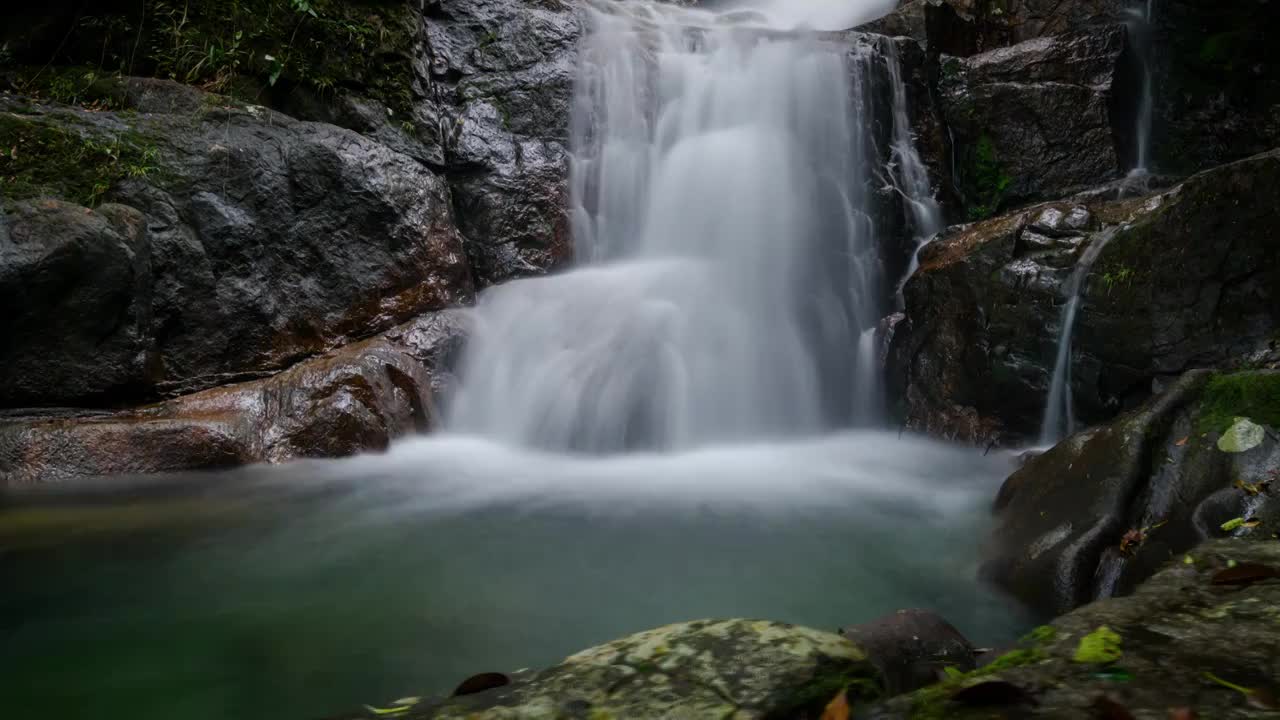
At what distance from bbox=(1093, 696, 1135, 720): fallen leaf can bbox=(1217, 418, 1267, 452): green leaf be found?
2.67 metres

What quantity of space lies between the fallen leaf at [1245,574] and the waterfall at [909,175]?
728 cm

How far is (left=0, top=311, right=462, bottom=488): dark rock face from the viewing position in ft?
17.1

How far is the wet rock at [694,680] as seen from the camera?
168 centimetres

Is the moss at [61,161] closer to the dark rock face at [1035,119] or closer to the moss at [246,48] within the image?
the moss at [246,48]

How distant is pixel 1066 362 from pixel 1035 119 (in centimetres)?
494

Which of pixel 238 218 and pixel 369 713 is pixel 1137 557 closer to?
pixel 369 713

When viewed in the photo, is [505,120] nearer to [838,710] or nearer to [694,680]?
[694,680]

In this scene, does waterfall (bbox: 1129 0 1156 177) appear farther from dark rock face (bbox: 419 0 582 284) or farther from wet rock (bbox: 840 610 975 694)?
wet rock (bbox: 840 610 975 694)

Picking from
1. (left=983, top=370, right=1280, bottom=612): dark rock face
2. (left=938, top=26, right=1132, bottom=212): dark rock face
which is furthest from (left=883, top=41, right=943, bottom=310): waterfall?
(left=983, top=370, right=1280, bottom=612): dark rock face

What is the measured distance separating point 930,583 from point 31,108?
7765mm

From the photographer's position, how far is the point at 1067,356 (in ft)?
20.8

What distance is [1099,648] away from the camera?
1.58 meters

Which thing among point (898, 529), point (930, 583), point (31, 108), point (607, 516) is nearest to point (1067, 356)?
point (898, 529)

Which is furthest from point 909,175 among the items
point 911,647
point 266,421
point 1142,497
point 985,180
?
point 911,647
